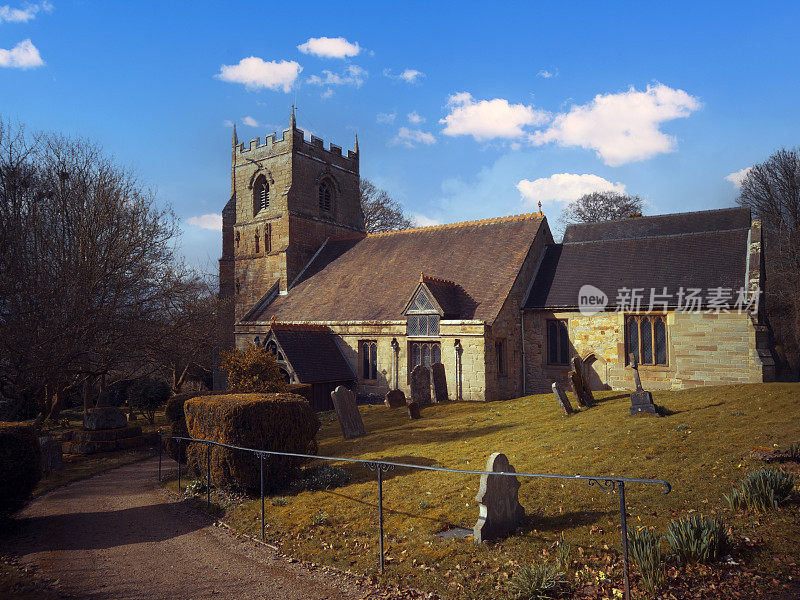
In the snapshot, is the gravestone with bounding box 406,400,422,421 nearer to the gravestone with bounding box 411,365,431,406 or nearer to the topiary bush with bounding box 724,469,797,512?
the gravestone with bounding box 411,365,431,406

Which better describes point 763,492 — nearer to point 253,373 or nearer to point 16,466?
point 16,466

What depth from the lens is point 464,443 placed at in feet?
49.6

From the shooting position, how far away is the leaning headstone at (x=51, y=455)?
16.4 m

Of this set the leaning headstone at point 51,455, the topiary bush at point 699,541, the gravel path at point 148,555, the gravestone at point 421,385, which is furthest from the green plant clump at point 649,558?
the leaning headstone at point 51,455

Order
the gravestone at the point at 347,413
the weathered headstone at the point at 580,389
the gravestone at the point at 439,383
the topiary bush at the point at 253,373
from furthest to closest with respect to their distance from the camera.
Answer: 1. the gravestone at the point at 439,383
2. the topiary bush at the point at 253,373
3. the weathered headstone at the point at 580,389
4. the gravestone at the point at 347,413

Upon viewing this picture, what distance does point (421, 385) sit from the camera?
22.6m

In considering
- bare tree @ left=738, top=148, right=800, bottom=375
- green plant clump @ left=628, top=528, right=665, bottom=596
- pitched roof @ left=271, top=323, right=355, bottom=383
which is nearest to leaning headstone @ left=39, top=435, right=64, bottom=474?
pitched roof @ left=271, top=323, right=355, bottom=383

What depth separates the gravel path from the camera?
7809 millimetres

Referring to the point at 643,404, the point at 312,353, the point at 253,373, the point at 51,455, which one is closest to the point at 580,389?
the point at 643,404

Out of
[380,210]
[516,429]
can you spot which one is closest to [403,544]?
[516,429]

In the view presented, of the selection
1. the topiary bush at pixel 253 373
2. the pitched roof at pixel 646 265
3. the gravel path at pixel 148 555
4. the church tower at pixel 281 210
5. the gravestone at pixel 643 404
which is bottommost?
the gravel path at pixel 148 555

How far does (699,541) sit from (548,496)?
304cm

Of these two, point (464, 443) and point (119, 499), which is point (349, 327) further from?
point (119, 499)

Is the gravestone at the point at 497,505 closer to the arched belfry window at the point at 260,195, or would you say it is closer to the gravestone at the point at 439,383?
the gravestone at the point at 439,383
